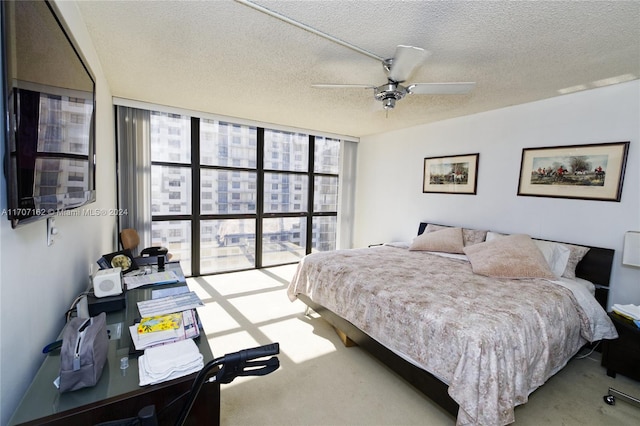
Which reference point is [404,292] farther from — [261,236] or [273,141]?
[273,141]

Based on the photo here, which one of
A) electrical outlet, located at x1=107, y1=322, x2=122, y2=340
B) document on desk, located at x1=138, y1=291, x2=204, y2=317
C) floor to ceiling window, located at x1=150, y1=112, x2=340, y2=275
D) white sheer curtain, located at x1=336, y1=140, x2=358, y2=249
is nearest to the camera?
electrical outlet, located at x1=107, y1=322, x2=122, y2=340

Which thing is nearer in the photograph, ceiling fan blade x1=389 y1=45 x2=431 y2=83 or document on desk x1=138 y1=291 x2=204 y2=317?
document on desk x1=138 y1=291 x2=204 y2=317

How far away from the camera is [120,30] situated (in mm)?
2029

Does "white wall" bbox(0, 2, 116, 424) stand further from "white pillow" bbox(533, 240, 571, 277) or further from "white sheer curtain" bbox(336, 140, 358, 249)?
"white sheer curtain" bbox(336, 140, 358, 249)

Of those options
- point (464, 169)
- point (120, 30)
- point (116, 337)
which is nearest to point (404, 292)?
point (116, 337)

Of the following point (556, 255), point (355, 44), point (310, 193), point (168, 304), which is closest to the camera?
point (168, 304)

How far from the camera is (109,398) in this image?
935 mm

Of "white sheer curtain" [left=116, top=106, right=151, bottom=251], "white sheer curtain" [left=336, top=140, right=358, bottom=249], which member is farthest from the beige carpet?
"white sheer curtain" [left=336, top=140, right=358, bottom=249]

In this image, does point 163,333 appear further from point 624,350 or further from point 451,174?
point 451,174

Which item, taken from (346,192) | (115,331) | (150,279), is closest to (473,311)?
(115,331)

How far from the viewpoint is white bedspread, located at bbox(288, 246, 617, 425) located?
160cm

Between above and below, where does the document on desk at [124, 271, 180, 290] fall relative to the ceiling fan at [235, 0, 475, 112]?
below

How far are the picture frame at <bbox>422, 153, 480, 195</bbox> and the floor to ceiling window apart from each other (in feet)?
6.38

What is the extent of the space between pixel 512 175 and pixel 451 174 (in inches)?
30.9
